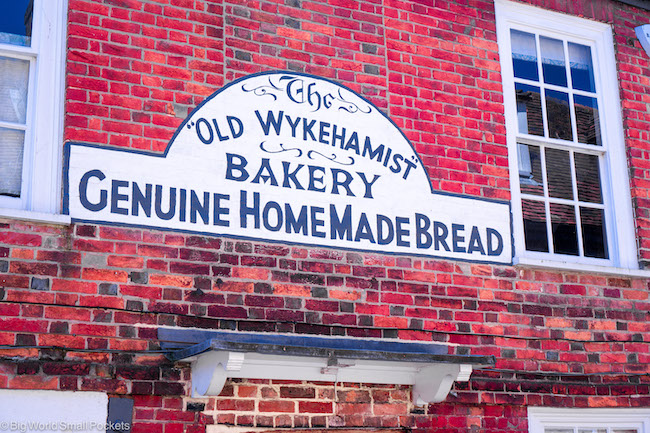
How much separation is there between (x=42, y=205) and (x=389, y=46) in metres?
2.96

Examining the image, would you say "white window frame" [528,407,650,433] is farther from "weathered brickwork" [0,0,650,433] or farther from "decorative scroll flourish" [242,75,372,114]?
"decorative scroll flourish" [242,75,372,114]

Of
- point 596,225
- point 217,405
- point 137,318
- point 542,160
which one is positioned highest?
point 542,160

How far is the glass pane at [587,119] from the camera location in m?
7.59

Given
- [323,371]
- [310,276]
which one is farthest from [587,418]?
[310,276]

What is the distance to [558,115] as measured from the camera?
752 centimetres

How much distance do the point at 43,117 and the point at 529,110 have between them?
4.00m

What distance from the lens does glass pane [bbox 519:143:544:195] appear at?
7160 mm

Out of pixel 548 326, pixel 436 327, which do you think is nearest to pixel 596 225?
pixel 548 326

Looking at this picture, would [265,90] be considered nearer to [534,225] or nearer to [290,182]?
[290,182]

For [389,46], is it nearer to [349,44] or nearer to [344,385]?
[349,44]

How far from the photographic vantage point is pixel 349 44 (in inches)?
263

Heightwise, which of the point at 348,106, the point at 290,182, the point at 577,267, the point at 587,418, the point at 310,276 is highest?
the point at 348,106

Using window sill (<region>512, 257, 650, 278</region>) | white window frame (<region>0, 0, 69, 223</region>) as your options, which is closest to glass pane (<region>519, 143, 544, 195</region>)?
window sill (<region>512, 257, 650, 278</region>)

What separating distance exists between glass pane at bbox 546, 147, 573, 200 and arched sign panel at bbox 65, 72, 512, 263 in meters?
0.69
